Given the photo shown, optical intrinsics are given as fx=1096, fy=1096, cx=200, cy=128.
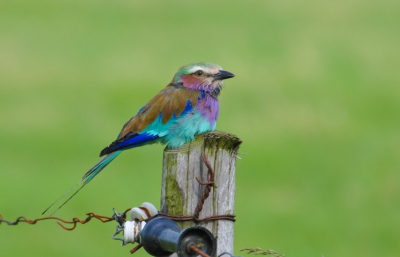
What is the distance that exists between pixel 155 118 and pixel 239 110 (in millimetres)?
8839

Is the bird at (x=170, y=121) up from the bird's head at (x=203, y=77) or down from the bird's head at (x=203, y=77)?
down

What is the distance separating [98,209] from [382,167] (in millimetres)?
3878

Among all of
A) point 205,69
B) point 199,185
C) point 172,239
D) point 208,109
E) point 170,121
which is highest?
point 205,69

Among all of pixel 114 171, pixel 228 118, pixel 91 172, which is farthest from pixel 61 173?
pixel 91 172

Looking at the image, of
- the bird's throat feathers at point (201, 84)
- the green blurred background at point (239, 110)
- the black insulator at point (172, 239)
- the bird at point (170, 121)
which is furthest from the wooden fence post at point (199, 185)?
the green blurred background at point (239, 110)

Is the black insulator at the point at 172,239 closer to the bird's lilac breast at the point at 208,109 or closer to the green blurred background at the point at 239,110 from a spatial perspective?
the bird's lilac breast at the point at 208,109

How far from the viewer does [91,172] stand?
6.71 metres

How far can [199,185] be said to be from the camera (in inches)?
197

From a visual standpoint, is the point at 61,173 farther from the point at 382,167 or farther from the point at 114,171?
the point at 382,167

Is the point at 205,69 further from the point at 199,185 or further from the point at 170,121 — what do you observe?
the point at 199,185

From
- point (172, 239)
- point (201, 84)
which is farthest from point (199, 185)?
point (201, 84)

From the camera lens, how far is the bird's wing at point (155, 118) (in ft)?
22.0

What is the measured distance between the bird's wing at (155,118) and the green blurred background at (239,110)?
4.42 metres

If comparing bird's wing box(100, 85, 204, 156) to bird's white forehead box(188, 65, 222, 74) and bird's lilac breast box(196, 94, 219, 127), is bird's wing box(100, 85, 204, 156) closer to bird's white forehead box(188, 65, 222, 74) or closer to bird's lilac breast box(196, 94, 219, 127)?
bird's lilac breast box(196, 94, 219, 127)
